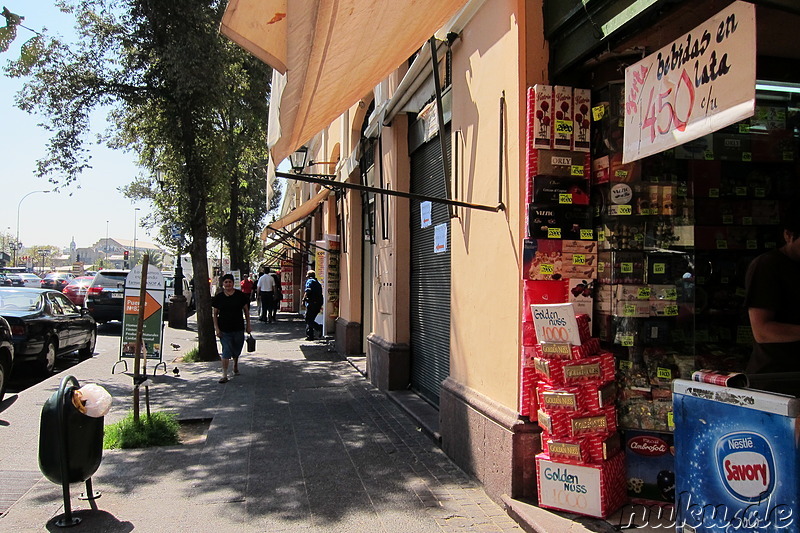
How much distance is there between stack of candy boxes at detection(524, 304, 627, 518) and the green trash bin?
3.34 meters

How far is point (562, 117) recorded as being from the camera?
4.47 metres

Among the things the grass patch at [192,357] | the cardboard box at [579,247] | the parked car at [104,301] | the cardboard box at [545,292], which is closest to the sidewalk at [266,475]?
the cardboard box at [545,292]

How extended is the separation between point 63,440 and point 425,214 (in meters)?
4.95

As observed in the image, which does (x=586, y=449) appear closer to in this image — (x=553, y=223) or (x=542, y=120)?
(x=553, y=223)

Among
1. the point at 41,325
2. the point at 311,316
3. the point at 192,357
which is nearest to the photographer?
the point at 41,325

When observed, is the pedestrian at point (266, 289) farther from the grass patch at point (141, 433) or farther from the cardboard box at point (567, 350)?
the cardboard box at point (567, 350)

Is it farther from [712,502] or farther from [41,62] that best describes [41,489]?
[41,62]

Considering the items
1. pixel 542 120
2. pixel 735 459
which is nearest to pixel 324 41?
pixel 542 120

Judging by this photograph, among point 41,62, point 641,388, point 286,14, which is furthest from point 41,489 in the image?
point 41,62

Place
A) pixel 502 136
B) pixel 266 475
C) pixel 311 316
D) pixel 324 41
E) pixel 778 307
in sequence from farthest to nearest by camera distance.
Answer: pixel 311 316
pixel 266 475
pixel 502 136
pixel 778 307
pixel 324 41

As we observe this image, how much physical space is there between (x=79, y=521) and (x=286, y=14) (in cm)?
380

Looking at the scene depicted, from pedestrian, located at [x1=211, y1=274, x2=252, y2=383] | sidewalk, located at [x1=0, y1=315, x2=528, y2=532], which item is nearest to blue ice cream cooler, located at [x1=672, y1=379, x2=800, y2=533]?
sidewalk, located at [x1=0, y1=315, x2=528, y2=532]

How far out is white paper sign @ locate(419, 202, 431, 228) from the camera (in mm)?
7900

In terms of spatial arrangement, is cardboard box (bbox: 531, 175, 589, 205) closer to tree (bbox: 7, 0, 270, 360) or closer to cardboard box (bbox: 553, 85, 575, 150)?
cardboard box (bbox: 553, 85, 575, 150)
